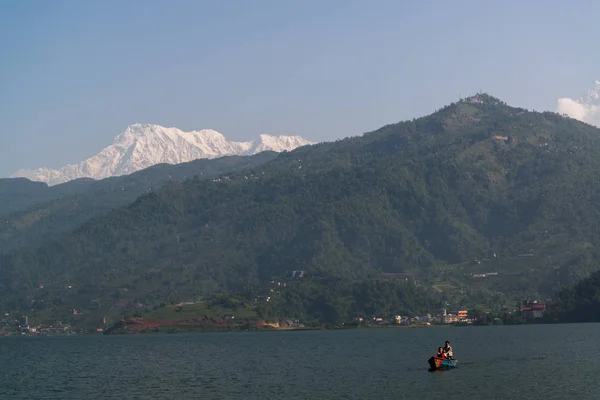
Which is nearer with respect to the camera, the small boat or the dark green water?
the dark green water

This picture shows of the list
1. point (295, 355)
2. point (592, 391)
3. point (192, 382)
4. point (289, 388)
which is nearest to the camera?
point (592, 391)

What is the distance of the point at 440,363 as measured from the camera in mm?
138125

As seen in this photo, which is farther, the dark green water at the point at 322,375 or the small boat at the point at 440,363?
the small boat at the point at 440,363

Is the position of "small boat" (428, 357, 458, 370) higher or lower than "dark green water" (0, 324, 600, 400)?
higher

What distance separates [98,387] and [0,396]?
42.9 feet

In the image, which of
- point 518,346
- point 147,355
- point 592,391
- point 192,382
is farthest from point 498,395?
point 147,355

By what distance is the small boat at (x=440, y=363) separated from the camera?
138m

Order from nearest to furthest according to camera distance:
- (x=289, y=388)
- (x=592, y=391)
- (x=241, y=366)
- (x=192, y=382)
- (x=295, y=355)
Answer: (x=592, y=391) < (x=289, y=388) < (x=192, y=382) < (x=241, y=366) < (x=295, y=355)

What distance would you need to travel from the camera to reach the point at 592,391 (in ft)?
356

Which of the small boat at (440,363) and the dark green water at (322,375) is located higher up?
the small boat at (440,363)

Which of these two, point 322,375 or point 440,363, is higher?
point 440,363

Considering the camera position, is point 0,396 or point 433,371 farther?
point 433,371

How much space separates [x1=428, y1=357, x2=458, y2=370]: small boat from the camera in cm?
13750

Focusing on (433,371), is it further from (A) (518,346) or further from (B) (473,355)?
(A) (518,346)
